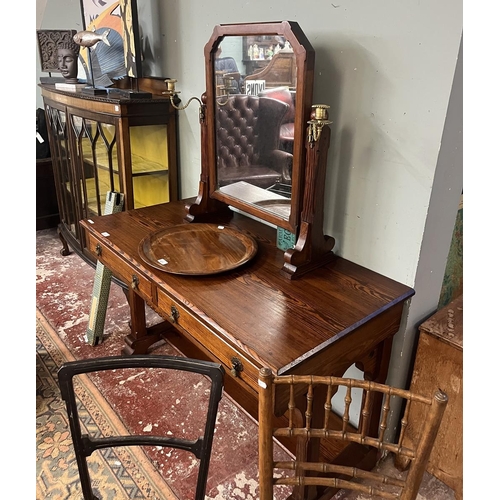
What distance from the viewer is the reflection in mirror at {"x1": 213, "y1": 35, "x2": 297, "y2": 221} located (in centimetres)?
139

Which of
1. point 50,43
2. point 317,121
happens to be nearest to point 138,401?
point 317,121

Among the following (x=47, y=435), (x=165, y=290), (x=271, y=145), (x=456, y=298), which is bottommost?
(x=47, y=435)

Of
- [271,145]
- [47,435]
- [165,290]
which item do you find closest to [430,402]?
[165,290]

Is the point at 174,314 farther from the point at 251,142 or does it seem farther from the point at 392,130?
Result: the point at 392,130

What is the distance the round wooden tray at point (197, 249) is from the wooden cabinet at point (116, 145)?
640mm

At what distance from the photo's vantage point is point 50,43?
276cm

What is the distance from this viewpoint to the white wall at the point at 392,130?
1.18 m

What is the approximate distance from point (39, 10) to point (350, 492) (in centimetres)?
391

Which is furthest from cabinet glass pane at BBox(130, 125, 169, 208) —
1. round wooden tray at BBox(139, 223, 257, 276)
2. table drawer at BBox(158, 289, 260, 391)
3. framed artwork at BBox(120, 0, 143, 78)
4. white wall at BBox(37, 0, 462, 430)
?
table drawer at BBox(158, 289, 260, 391)

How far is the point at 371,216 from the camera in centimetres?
145

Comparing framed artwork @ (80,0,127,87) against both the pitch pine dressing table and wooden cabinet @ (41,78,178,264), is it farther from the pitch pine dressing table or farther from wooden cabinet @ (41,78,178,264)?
the pitch pine dressing table

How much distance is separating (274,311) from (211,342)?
196mm

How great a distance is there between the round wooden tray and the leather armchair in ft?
0.68

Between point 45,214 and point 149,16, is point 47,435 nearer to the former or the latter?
point 149,16
